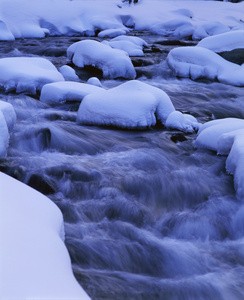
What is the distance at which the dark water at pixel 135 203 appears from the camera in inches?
96.6

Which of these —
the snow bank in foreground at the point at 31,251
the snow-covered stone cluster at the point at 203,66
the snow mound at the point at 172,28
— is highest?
the snow bank in foreground at the point at 31,251

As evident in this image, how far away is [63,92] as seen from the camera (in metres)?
5.71

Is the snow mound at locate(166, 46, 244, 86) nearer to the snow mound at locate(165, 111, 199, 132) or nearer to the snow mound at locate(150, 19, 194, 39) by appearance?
the snow mound at locate(165, 111, 199, 132)

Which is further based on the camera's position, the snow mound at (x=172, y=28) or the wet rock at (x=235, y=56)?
the snow mound at (x=172, y=28)

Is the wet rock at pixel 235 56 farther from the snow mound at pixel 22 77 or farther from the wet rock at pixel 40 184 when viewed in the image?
the wet rock at pixel 40 184

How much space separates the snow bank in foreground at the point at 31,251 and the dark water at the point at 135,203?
1.56ft

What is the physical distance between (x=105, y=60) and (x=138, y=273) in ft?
19.4

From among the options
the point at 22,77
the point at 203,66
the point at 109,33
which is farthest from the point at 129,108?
the point at 109,33

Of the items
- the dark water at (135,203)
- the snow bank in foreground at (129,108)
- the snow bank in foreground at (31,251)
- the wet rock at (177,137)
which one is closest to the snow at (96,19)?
the snow bank in foreground at (129,108)

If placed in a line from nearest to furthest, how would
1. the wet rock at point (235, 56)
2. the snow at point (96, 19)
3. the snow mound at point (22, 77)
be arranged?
the snow mound at point (22, 77) → the wet rock at point (235, 56) → the snow at point (96, 19)

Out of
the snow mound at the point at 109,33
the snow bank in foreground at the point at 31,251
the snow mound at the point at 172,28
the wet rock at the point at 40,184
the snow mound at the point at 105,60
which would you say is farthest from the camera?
the snow mound at the point at 172,28

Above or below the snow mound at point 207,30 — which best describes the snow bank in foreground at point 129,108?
above

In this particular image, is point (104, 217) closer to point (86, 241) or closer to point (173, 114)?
point (86, 241)

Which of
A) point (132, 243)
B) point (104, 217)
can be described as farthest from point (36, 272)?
point (104, 217)
